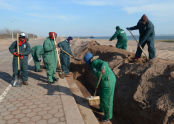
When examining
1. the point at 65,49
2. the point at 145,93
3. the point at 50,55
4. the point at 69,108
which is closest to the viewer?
the point at 69,108

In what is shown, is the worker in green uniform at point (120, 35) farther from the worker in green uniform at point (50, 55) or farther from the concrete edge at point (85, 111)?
the concrete edge at point (85, 111)

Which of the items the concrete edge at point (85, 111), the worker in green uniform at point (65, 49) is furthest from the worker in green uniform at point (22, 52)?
the concrete edge at point (85, 111)

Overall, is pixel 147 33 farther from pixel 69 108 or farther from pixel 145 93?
pixel 69 108

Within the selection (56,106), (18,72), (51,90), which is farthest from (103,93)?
(18,72)

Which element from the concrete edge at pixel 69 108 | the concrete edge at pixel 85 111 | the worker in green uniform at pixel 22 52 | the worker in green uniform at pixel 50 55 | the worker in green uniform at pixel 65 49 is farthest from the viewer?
the worker in green uniform at pixel 65 49

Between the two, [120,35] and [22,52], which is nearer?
[22,52]

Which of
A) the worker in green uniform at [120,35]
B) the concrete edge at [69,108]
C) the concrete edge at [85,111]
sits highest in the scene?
the worker in green uniform at [120,35]

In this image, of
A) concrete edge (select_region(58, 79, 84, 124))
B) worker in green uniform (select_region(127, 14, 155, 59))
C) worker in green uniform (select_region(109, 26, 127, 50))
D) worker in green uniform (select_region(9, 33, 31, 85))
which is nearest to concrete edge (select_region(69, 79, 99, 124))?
concrete edge (select_region(58, 79, 84, 124))

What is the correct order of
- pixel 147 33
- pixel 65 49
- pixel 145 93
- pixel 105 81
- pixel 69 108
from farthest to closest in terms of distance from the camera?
pixel 65 49, pixel 147 33, pixel 145 93, pixel 69 108, pixel 105 81

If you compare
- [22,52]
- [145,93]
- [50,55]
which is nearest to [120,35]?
[50,55]

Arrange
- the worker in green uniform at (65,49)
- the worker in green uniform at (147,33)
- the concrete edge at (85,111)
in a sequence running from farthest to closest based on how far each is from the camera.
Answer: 1. the worker in green uniform at (65,49)
2. the worker in green uniform at (147,33)
3. the concrete edge at (85,111)

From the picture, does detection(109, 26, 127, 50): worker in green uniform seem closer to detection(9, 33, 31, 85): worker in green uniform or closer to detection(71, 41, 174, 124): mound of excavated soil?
detection(71, 41, 174, 124): mound of excavated soil

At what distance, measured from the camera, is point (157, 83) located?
4.20m

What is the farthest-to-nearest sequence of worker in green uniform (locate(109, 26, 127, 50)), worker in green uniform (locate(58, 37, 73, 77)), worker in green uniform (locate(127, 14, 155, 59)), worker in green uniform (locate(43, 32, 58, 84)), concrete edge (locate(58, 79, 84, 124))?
worker in green uniform (locate(109, 26, 127, 50)) → worker in green uniform (locate(58, 37, 73, 77)) → worker in green uniform (locate(127, 14, 155, 59)) → worker in green uniform (locate(43, 32, 58, 84)) → concrete edge (locate(58, 79, 84, 124))
